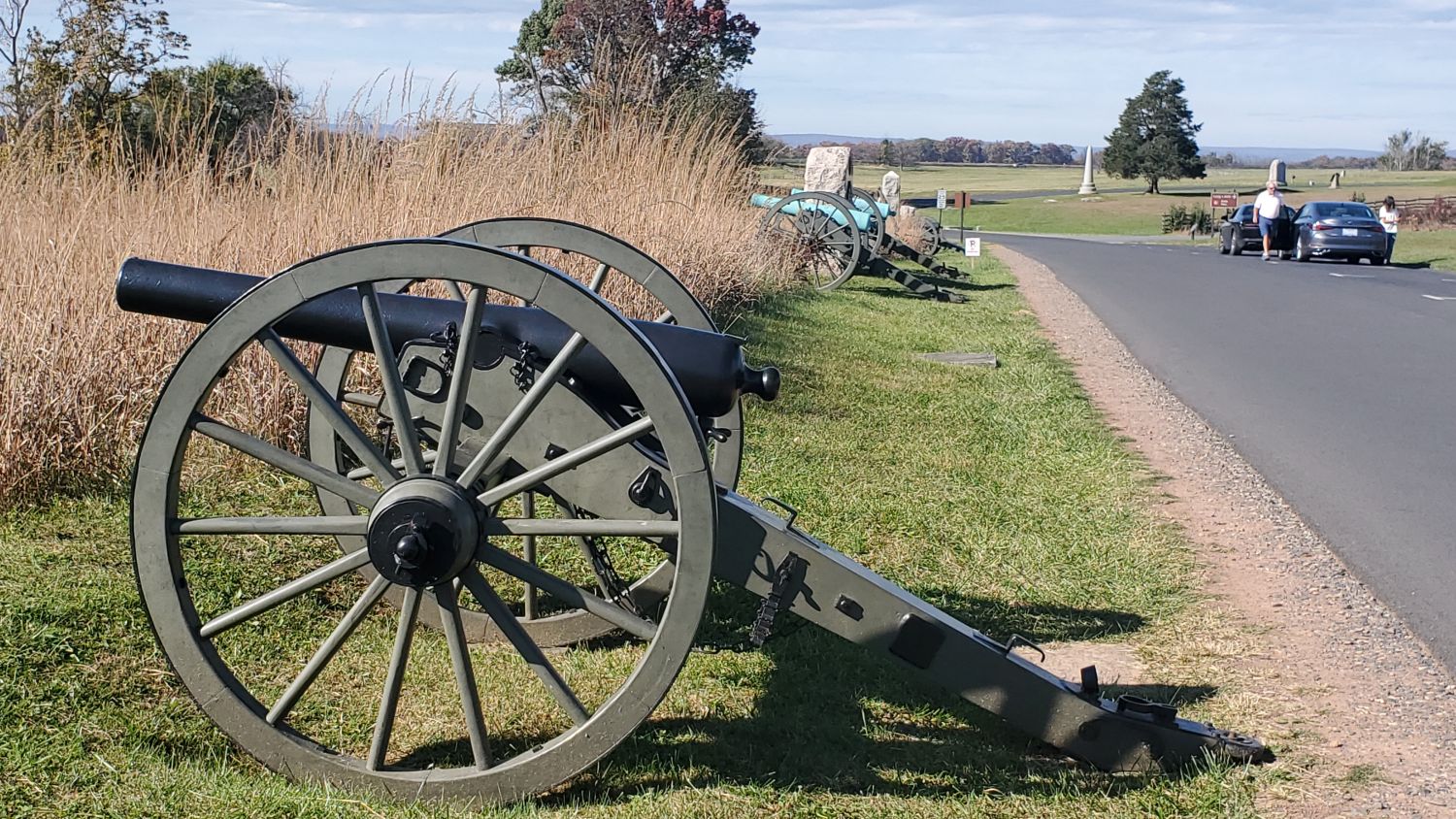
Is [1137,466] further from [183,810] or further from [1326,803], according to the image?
[183,810]

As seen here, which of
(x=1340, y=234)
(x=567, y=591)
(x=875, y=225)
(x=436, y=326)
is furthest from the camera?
(x=1340, y=234)

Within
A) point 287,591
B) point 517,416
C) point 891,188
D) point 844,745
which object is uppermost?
point 891,188

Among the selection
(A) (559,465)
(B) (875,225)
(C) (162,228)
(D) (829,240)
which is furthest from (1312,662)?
(B) (875,225)

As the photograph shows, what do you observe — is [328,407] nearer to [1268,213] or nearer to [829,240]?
[829,240]

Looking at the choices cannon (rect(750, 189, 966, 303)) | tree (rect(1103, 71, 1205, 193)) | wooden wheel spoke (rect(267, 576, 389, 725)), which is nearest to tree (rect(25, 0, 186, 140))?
wooden wheel spoke (rect(267, 576, 389, 725))

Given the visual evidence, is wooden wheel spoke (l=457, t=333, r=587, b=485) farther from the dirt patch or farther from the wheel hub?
the dirt patch

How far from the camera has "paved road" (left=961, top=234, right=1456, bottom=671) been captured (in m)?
6.50

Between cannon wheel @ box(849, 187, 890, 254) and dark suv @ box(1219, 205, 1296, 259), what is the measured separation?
41.9 ft

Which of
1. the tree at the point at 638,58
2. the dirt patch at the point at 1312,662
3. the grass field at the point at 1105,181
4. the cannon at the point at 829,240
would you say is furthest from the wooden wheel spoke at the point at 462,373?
the grass field at the point at 1105,181

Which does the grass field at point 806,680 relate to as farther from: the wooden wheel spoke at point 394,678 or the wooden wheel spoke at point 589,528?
the wooden wheel spoke at point 589,528

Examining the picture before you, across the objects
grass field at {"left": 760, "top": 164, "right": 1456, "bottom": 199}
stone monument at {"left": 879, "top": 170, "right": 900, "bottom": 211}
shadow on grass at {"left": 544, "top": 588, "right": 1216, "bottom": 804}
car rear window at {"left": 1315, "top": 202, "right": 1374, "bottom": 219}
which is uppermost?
grass field at {"left": 760, "top": 164, "right": 1456, "bottom": 199}

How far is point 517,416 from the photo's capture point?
3518 millimetres

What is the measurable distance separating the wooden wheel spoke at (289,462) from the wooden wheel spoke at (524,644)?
0.33 meters

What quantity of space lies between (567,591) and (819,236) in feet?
54.7
